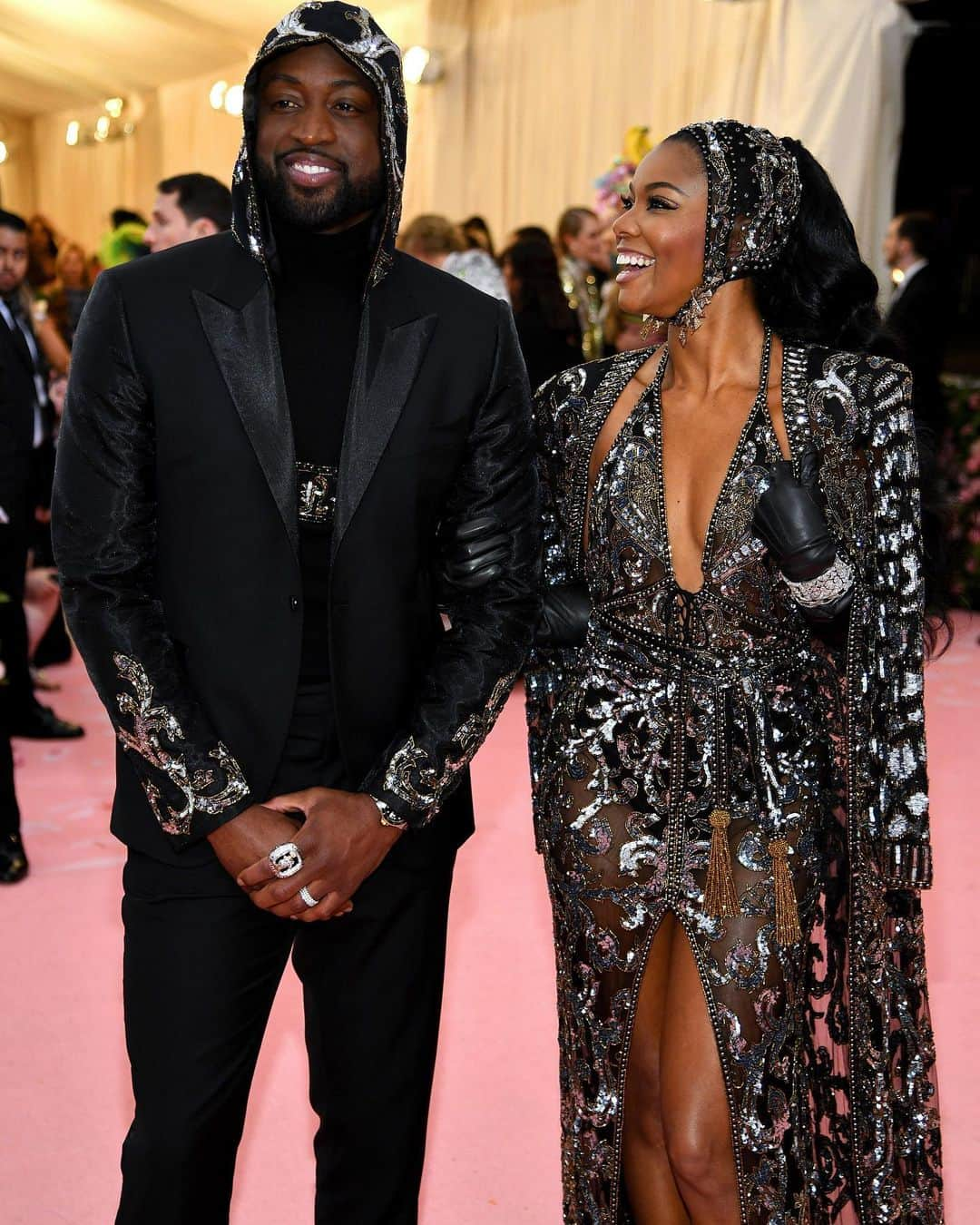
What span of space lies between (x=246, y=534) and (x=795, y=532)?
0.78m

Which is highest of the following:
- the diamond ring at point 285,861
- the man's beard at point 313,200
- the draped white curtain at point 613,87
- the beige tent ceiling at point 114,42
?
the beige tent ceiling at point 114,42

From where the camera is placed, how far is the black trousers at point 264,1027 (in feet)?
6.12

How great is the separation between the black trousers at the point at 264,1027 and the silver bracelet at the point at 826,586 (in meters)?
0.64

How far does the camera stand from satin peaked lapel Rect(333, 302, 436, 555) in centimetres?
188

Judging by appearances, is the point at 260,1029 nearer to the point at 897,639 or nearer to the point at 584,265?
the point at 897,639

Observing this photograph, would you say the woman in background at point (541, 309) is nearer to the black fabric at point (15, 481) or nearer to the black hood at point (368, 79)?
the black fabric at point (15, 481)

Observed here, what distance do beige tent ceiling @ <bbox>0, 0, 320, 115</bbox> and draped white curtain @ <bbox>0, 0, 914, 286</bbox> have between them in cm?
38

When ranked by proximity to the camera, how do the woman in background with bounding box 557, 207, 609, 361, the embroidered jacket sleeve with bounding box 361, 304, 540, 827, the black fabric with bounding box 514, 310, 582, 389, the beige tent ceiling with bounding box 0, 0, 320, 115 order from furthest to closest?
1. the beige tent ceiling with bounding box 0, 0, 320, 115
2. the woman in background with bounding box 557, 207, 609, 361
3. the black fabric with bounding box 514, 310, 582, 389
4. the embroidered jacket sleeve with bounding box 361, 304, 540, 827

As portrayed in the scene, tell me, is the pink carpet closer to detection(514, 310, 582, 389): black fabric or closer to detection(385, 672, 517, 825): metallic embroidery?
detection(385, 672, 517, 825): metallic embroidery

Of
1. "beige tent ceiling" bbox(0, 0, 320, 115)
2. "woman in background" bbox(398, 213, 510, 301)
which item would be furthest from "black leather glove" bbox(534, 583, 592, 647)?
"beige tent ceiling" bbox(0, 0, 320, 115)

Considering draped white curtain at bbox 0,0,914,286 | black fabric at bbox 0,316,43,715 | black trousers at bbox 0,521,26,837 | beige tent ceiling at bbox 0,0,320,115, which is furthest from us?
beige tent ceiling at bbox 0,0,320,115

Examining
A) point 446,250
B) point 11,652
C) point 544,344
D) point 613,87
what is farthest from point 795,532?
point 613,87

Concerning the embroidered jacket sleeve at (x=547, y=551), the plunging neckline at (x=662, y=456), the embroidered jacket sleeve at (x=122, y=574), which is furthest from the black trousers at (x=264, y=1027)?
the plunging neckline at (x=662, y=456)

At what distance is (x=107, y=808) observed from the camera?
4.99m
